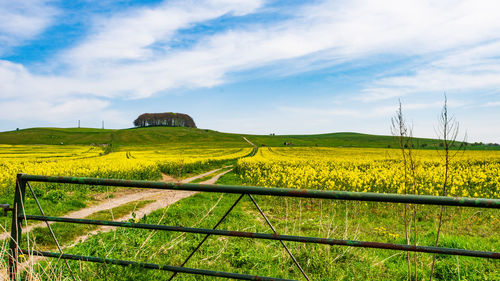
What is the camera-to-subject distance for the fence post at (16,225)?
253 cm

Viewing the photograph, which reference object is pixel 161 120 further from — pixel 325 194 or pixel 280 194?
pixel 325 194

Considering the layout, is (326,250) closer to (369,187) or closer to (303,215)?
(303,215)

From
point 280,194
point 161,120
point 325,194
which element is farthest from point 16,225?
point 161,120

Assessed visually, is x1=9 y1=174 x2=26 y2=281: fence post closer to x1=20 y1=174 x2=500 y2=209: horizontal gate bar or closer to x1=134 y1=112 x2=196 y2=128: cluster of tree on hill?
x1=20 y1=174 x2=500 y2=209: horizontal gate bar

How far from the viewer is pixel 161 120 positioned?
159 m

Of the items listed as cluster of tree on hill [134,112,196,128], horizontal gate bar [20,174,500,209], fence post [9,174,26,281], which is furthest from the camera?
cluster of tree on hill [134,112,196,128]

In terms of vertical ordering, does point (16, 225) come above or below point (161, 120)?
below

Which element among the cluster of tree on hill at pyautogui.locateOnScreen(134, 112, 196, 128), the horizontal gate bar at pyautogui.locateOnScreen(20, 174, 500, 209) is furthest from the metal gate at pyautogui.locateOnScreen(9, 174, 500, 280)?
the cluster of tree on hill at pyautogui.locateOnScreen(134, 112, 196, 128)

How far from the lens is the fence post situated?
8.29 feet

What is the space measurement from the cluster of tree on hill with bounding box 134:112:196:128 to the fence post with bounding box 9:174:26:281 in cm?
16074

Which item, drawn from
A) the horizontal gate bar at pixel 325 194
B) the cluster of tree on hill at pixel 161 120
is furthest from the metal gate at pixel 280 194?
the cluster of tree on hill at pixel 161 120

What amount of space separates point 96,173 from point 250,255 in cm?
1434

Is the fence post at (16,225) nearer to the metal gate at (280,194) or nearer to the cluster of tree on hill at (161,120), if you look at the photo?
the metal gate at (280,194)

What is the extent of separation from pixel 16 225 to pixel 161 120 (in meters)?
163
